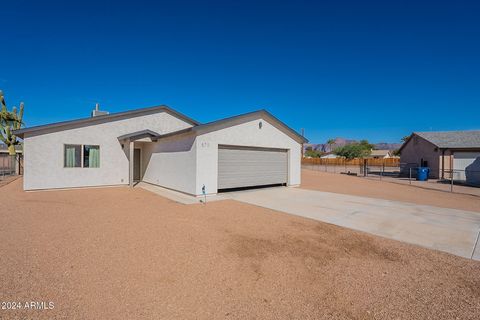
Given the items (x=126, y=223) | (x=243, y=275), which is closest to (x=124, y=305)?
(x=243, y=275)

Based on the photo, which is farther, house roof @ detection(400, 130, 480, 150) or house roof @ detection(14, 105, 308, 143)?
house roof @ detection(400, 130, 480, 150)

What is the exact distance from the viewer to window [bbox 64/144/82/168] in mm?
12422

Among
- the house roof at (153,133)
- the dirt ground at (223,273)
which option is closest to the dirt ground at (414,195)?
the house roof at (153,133)

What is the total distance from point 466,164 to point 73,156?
1167 inches

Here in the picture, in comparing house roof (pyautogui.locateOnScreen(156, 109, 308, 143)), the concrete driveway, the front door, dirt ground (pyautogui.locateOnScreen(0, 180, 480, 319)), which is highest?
house roof (pyautogui.locateOnScreen(156, 109, 308, 143))

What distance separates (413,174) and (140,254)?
2711 centimetres

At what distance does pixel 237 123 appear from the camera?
11633 mm

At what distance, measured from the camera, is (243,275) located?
3.58 m

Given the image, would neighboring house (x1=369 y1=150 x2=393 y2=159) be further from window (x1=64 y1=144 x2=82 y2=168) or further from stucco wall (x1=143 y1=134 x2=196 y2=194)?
window (x1=64 y1=144 x2=82 y2=168)

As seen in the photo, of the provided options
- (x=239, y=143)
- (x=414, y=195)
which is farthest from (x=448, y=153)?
(x=239, y=143)

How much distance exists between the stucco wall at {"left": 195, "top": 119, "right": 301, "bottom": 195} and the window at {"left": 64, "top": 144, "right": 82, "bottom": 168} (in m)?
7.29

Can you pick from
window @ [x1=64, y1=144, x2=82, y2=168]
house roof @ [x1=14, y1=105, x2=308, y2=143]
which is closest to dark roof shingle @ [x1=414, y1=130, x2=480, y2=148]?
house roof @ [x1=14, y1=105, x2=308, y2=143]

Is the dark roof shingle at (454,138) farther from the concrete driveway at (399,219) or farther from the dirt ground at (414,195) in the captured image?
the concrete driveway at (399,219)

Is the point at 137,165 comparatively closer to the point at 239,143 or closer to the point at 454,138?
the point at 239,143
